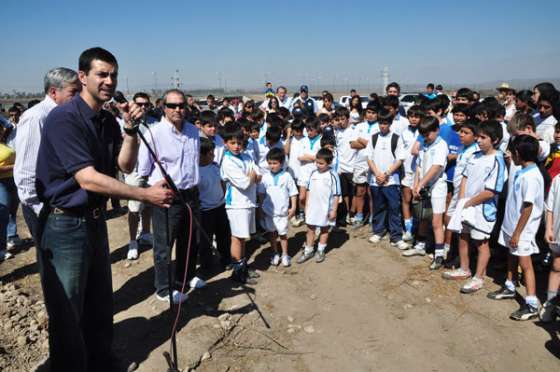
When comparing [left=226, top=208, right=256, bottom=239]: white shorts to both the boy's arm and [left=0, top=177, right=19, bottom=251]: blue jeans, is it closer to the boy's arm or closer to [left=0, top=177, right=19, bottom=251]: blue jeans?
the boy's arm

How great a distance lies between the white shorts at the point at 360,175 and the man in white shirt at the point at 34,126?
428cm

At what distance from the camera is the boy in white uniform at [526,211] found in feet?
12.8

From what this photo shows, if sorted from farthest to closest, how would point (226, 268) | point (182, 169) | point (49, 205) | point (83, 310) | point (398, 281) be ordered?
1. point (226, 268)
2. point (398, 281)
3. point (182, 169)
4. point (83, 310)
5. point (49, 205)

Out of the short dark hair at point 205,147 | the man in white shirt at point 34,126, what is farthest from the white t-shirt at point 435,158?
the man in white shirt at point 34,126

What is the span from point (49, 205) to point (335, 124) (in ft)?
17.0

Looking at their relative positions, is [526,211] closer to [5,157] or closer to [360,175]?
[360,175]

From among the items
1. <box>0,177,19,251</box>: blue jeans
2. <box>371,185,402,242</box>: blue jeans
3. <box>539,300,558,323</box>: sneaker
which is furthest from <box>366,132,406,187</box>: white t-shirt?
<box>0,177,19,251</box>: blue jeans

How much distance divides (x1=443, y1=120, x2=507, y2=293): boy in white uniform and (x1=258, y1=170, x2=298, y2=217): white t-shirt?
6.88ft

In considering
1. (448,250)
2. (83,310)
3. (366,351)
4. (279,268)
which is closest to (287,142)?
(279,268)

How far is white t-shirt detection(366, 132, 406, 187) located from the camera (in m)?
5.79

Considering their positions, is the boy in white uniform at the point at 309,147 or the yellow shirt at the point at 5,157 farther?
the boy in white uniform at the point at 309,147

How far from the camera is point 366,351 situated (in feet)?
11.5

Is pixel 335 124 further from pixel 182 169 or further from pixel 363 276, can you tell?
pixel 182 169

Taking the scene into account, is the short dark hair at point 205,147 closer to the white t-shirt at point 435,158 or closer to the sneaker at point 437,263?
the white t-shirt at point 435,158
